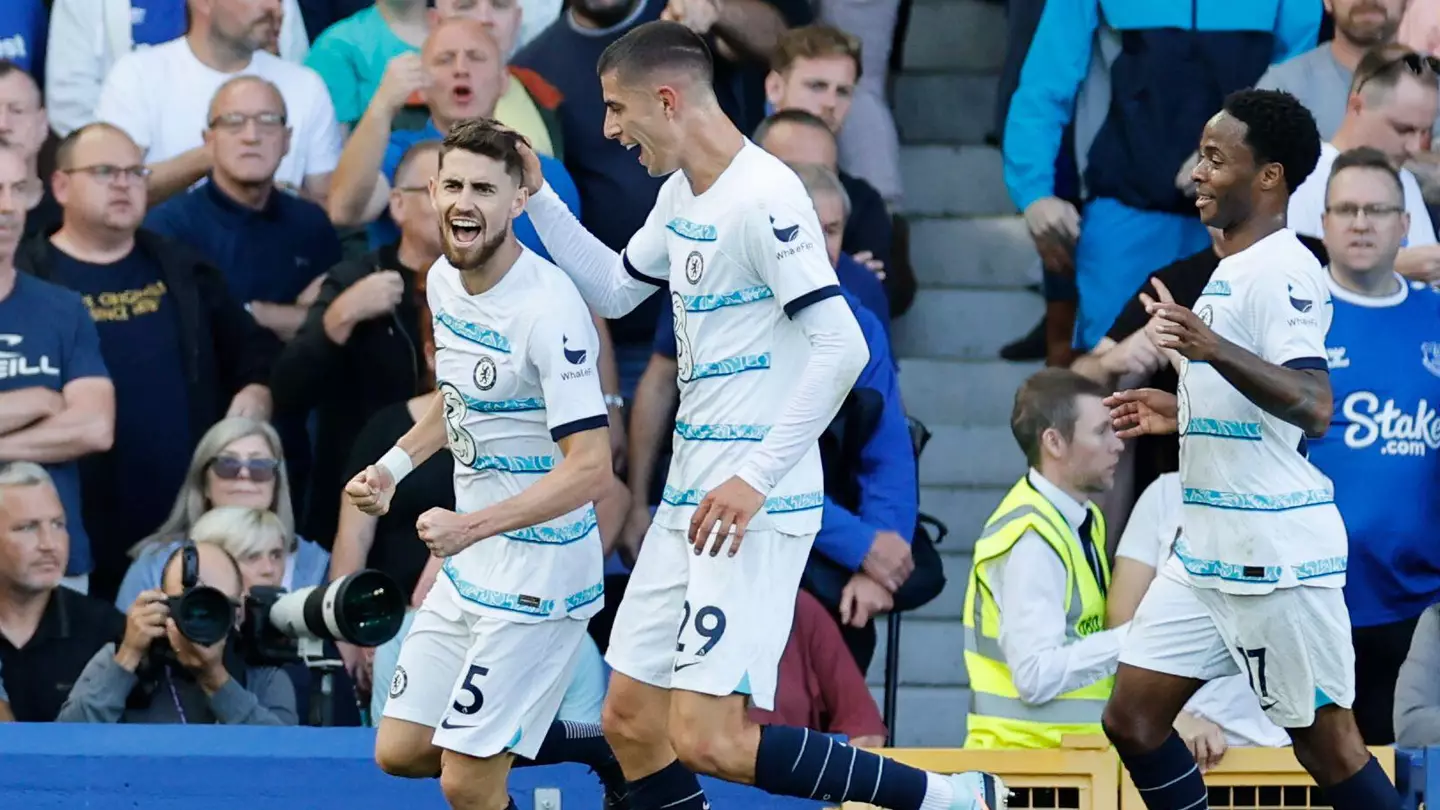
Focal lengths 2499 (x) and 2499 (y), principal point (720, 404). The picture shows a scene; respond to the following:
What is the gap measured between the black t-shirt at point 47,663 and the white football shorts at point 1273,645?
3.27 m

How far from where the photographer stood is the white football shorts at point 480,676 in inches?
241

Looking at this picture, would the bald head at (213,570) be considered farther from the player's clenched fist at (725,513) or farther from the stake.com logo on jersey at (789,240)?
the stake.com logo on jersey at (789,240)

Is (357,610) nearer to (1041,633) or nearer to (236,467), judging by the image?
(236,467)

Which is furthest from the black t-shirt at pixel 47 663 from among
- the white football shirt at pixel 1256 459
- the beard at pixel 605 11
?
the white football shirt at pixel 1256 459

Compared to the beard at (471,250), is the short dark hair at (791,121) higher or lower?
higher

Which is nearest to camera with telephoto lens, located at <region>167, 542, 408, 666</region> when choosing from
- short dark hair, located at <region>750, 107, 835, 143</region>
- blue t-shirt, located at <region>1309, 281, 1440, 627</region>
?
short dark hair, located at <region>750, 107, 835, 143</region>

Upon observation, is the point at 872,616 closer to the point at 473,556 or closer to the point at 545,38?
the point at 473,556

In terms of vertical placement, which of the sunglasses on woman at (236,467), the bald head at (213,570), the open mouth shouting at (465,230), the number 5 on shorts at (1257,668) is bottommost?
the number 5 on shorts at (1257,668)

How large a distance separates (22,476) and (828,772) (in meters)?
3.13

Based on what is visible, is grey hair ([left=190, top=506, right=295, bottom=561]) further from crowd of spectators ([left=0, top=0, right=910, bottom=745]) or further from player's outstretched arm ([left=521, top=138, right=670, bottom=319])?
player's outstretched arm ([left=521, top=138, right=670, bottom=319])

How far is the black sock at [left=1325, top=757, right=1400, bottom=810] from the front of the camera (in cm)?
624

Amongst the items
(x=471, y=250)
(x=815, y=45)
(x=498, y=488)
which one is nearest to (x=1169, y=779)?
(x=498, y=488)

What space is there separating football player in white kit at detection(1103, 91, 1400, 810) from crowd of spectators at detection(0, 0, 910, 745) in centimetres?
129

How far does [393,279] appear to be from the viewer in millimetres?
8383
